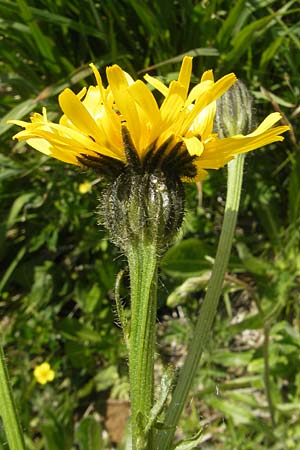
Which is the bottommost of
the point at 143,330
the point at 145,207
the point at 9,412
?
the point at 9,412

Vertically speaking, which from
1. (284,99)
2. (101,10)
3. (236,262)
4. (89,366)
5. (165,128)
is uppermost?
(101,10)

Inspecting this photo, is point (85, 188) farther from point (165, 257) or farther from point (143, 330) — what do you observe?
point (143, 330)

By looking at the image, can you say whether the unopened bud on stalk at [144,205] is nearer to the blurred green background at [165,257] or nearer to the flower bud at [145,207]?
the flower bud at [145,207]

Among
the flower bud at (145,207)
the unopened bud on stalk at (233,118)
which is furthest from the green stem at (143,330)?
the unopened bud on stalk at (233,118)

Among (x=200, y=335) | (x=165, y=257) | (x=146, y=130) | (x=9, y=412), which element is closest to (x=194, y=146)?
(x=146, y=130)

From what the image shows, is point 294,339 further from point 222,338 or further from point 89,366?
point 89,366

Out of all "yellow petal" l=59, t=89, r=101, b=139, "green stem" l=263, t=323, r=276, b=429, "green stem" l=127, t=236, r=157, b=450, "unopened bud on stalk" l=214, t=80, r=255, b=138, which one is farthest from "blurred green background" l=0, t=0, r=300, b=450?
"yellow petal" l=59, t=89, r=101, b=139

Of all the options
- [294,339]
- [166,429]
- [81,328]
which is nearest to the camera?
[166,429]

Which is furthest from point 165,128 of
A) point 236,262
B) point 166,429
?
point 236,262
